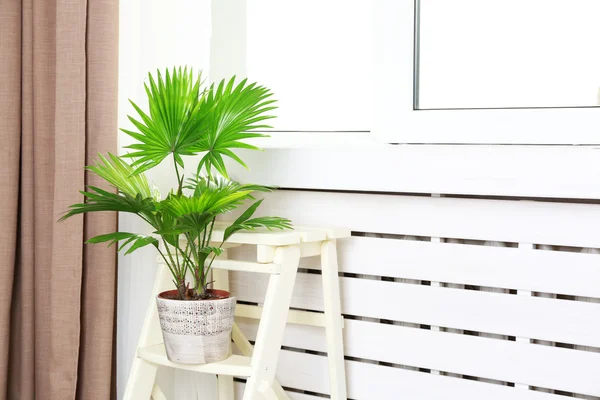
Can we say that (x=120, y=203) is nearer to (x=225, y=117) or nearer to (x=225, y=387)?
(x=225, y=117)

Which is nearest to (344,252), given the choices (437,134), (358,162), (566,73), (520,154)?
(358,162)

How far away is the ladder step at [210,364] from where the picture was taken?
143cm

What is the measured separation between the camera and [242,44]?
76.2 inches

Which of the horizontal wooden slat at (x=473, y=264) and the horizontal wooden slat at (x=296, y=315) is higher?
the horizontal wooden slat at (x=473, y=264)

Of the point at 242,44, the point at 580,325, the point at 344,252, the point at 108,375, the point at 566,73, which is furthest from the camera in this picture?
the point at 242,44

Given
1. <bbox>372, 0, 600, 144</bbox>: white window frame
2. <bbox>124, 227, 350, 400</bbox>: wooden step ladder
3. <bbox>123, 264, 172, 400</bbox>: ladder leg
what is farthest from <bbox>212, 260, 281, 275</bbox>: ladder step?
<bbox>372, 0, 600, 144</bbox>: white window frame

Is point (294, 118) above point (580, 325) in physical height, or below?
above

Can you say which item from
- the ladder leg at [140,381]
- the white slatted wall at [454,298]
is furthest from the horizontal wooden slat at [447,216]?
the ladder leg at [140,381]

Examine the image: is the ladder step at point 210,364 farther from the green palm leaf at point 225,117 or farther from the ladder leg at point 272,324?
the green palm leaf at point 225,117

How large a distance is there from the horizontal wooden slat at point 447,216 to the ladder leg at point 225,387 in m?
0.41

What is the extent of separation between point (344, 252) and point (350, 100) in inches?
15.2

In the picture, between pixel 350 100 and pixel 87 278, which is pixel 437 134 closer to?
pixel 350 100

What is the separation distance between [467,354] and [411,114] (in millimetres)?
512

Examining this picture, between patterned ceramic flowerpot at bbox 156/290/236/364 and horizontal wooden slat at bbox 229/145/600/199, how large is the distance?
1.23ft
